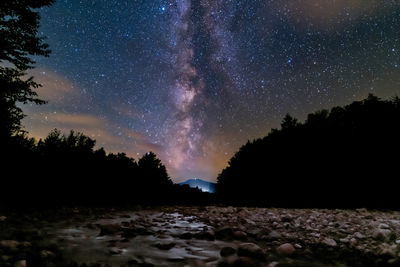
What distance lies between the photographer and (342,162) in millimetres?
9867

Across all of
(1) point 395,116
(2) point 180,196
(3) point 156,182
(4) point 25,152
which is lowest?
(2) point 180,196

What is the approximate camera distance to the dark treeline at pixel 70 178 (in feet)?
17.1

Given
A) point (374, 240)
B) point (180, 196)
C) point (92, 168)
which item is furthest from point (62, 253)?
point (180, 196)

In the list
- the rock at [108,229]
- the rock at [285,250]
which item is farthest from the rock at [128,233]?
the rock at [285,250]

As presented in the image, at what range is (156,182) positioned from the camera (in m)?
10.5

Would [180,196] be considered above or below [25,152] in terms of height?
below

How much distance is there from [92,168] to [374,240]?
8102mm

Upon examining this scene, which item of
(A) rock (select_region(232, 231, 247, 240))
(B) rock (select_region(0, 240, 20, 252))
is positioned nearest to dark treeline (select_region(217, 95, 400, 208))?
(A) rock (select_region(232, 231, 247, 240))

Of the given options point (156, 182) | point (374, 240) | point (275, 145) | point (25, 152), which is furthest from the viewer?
point (275, 145)

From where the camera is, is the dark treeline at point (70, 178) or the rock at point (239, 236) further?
the dark treeline at point (70, 178)

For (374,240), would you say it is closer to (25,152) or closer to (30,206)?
(30,206)

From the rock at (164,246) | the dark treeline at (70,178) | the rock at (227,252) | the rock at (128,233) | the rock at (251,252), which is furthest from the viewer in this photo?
the dark treeline at (70,178)

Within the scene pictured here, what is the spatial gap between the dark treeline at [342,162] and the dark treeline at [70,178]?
6.82 meters

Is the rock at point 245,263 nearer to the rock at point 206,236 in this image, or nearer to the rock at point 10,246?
the rock at point 206,236
